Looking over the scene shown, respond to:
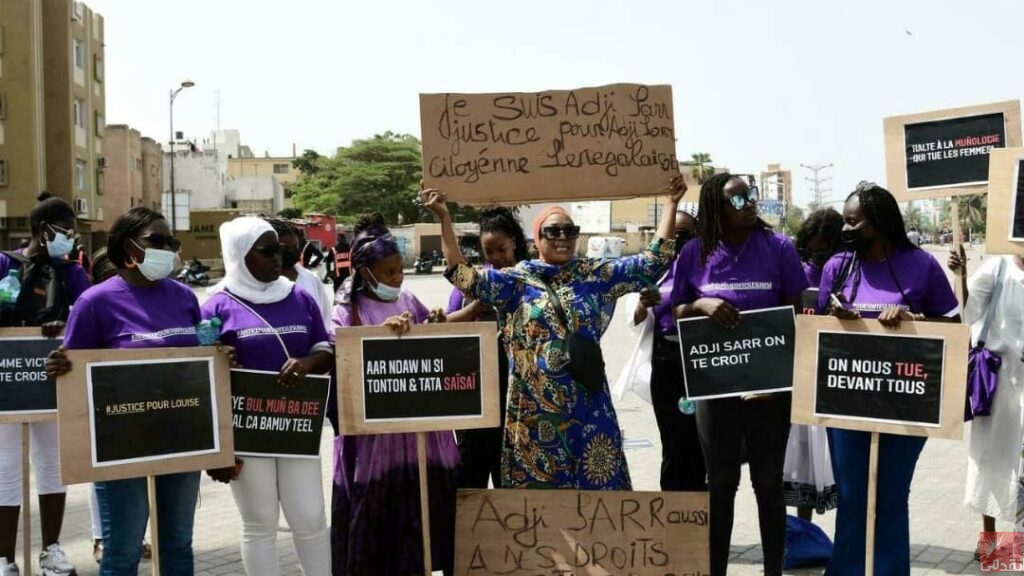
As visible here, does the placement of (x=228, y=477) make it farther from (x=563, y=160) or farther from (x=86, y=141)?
(x=86, y=141)

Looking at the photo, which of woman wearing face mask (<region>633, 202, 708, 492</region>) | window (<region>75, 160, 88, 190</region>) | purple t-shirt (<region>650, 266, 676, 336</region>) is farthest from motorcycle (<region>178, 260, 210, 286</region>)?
woman wearing face mask (<region>633, 202, 708, 492</region>)

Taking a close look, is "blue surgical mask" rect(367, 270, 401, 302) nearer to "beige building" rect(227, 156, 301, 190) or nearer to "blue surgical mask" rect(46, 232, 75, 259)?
"blue surgical mask" rect(46, 232, 75, 259)

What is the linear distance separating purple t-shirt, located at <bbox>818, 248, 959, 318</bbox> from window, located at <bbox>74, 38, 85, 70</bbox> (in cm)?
4580

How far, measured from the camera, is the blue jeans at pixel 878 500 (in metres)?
4.65

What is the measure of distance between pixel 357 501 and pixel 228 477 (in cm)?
67

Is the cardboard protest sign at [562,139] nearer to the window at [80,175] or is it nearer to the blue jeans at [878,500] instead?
the blue jeans at [878,500]

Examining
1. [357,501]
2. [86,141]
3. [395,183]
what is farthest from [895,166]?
[395,183]

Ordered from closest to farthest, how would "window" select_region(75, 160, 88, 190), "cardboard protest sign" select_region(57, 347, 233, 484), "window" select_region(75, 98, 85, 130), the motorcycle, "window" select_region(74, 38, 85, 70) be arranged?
1. "cardboard protest sign" select_region(57, 347, 233, 484)
2. the motorcycle
3. "window" select_region(75, 160, 88, 190)
4. "window" select_region(74, 38, 85, 70)
5. "window" select_region(75, 98, 85, 130)

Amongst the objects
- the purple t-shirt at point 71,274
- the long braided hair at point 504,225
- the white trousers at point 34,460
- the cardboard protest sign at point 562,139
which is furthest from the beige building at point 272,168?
the cardboard protest sign at point 562,139

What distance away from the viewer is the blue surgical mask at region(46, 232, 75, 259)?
18.6 ft

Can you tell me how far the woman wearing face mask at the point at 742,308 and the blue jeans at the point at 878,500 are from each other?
0.92 ft

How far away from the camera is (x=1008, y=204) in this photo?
5.00 meters

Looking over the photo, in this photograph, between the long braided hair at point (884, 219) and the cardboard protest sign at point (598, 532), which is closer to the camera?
the cardboard protest sign at point (598, 532)

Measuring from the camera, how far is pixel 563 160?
Result: 5098 millimetres
